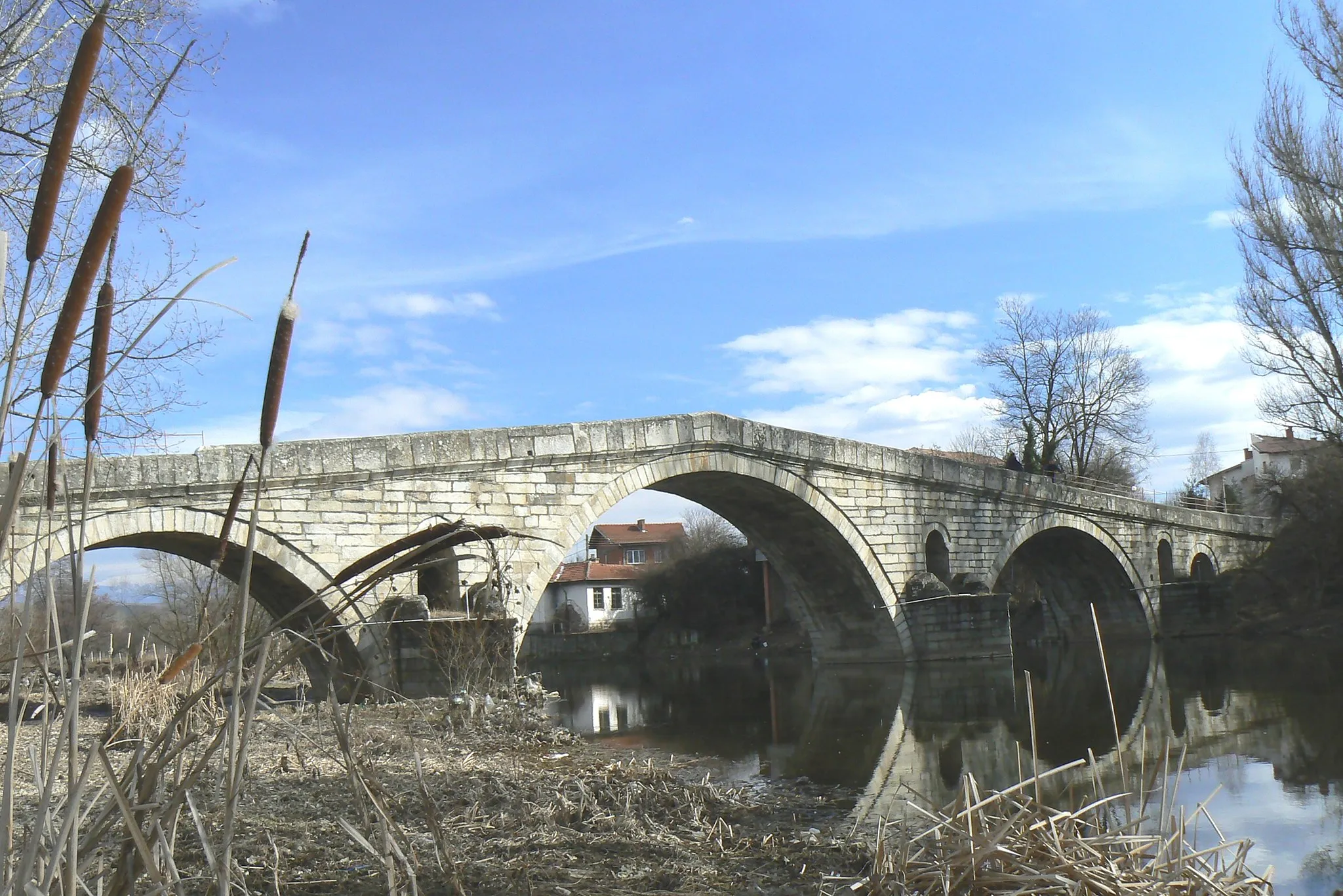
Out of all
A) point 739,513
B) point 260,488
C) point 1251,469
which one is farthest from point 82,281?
point 1251,469

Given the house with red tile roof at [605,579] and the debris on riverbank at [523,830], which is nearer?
the debris on riverbank at [523,830]

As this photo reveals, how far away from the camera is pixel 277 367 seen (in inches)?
36.7

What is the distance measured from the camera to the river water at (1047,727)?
5051mm

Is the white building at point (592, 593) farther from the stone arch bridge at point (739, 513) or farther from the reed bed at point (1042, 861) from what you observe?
the reed bed at point (1042, 861)

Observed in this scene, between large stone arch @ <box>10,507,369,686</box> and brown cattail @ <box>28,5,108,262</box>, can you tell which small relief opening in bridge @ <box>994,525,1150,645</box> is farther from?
brown cattail @ <box>28,5,108,262</box>

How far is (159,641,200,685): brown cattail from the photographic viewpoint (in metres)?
1.03

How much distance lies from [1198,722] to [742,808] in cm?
560

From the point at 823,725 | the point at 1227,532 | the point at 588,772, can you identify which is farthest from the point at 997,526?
the point at 588,772

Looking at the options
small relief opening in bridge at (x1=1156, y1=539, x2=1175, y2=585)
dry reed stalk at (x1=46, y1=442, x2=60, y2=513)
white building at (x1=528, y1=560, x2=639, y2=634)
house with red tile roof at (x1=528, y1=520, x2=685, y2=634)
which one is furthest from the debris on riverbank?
white building at (x1=528, y1=560, x2=639, y2=634)

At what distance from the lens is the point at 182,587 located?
23.7 m

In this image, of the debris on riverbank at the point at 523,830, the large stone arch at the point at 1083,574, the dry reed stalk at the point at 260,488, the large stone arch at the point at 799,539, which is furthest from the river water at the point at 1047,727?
the large stone arch at the point at 1083,574

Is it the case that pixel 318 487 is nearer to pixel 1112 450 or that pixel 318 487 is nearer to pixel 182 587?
pixel 182 587

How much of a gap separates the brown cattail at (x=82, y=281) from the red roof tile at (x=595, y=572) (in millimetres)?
32670

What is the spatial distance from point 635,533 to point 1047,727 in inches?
1191
